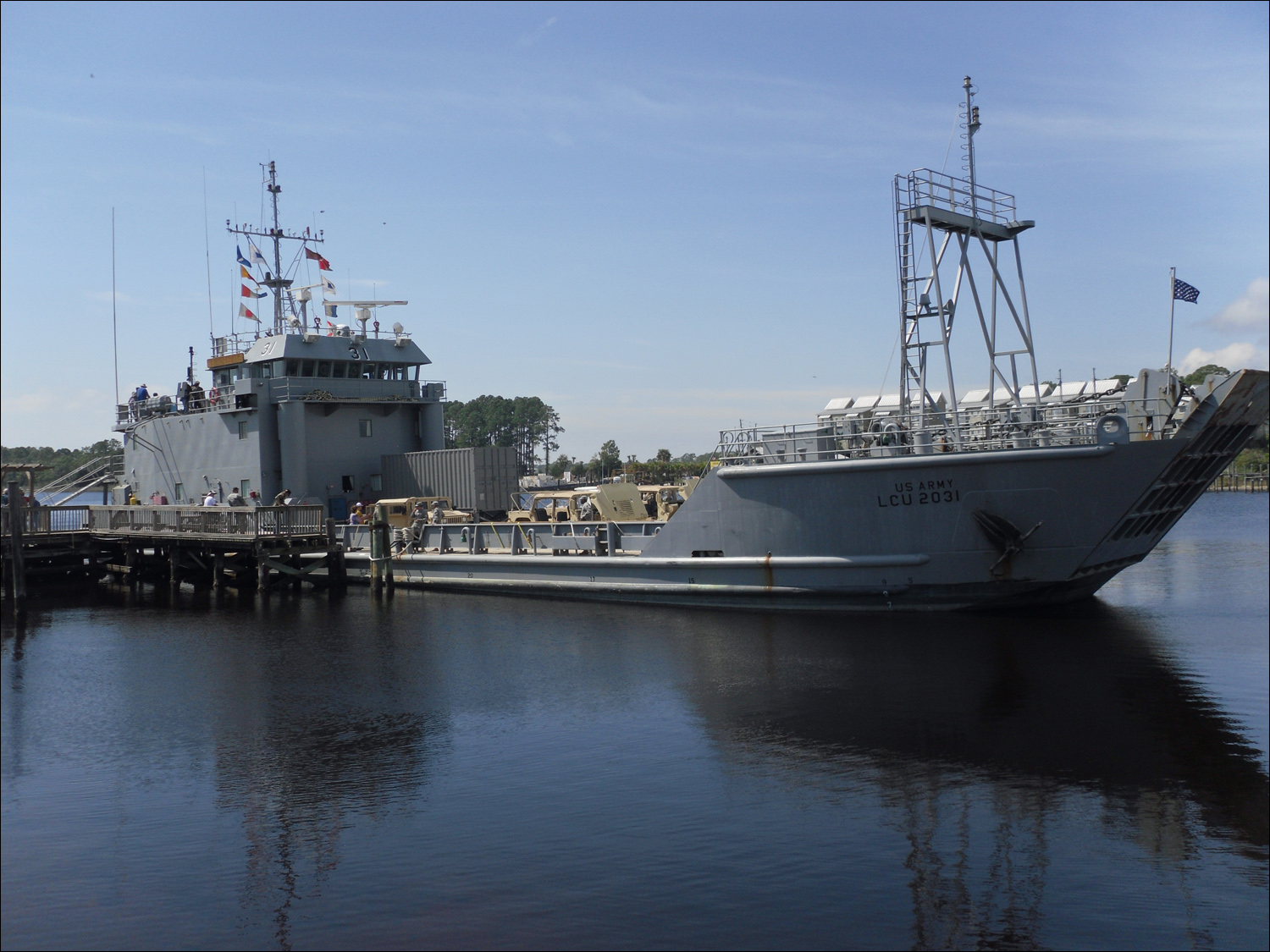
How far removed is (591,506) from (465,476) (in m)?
5.02

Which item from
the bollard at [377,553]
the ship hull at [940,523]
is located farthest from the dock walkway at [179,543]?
the ship hull at [940,523]

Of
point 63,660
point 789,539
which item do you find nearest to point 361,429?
point 63,660

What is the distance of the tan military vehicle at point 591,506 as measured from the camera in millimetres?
25672

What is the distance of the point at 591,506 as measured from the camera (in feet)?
86.6

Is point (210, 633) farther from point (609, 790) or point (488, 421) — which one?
point (488, 421)

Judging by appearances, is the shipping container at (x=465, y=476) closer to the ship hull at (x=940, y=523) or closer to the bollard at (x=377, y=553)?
the bollard at (x=377, y=553)

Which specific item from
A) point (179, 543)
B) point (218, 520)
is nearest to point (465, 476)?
point (218, 520)

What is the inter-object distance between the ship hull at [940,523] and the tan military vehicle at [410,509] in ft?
27.2

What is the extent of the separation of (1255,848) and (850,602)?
1188cm

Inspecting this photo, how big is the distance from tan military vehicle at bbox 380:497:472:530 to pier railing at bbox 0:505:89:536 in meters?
11.3

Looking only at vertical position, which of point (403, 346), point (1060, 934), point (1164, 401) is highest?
point (403, 346)

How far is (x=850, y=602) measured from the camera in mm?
20922

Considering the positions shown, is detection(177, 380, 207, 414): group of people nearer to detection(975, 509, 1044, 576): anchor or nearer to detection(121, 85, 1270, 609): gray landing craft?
detection(121, 85, 1270, 609): gray landing craft

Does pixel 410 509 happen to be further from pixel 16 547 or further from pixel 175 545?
pixel 16 547
